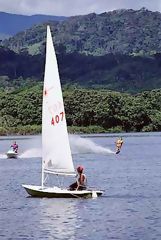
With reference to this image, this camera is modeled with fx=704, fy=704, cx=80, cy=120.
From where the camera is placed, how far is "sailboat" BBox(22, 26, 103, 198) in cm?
4334

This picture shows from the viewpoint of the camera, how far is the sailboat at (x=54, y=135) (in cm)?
4334

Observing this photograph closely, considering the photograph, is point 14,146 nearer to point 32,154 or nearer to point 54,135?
point 32,154

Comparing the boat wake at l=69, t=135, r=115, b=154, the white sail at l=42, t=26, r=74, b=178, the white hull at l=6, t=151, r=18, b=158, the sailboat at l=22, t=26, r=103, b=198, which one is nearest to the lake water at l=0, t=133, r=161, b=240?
the sailboat at l=22, t=26, r=103, b=198

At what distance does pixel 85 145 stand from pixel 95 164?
134 feet

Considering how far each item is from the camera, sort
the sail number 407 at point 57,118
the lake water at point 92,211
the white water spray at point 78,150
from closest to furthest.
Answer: the lake water at point 92,211 → the sail number 407 at point 57,118 → the white water spray at point 78,150

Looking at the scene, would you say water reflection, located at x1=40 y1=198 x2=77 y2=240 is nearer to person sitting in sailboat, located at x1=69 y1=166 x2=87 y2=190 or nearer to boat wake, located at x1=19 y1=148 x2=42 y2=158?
person sitting in sailboat, located at x1=69 y1=166 x2=87 y2=190

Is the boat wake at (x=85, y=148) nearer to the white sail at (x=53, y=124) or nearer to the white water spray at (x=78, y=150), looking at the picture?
the white water spray at (x=78, y=150)

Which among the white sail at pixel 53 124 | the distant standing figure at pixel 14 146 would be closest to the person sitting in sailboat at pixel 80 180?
the white sail at pixel 53 124

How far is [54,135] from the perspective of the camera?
44.5 m

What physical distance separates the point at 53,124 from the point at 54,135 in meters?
0.75

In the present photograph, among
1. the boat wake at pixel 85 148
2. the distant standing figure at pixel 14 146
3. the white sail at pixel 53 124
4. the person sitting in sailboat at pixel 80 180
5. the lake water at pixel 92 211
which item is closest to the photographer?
the lake water at pixel 92 211

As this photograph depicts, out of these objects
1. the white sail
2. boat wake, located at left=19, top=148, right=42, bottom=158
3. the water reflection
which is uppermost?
the white sail

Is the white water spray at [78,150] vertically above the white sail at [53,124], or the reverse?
the white sail at [53,124]

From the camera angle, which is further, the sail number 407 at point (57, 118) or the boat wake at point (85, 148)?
the boat wake at point (85, 148)
